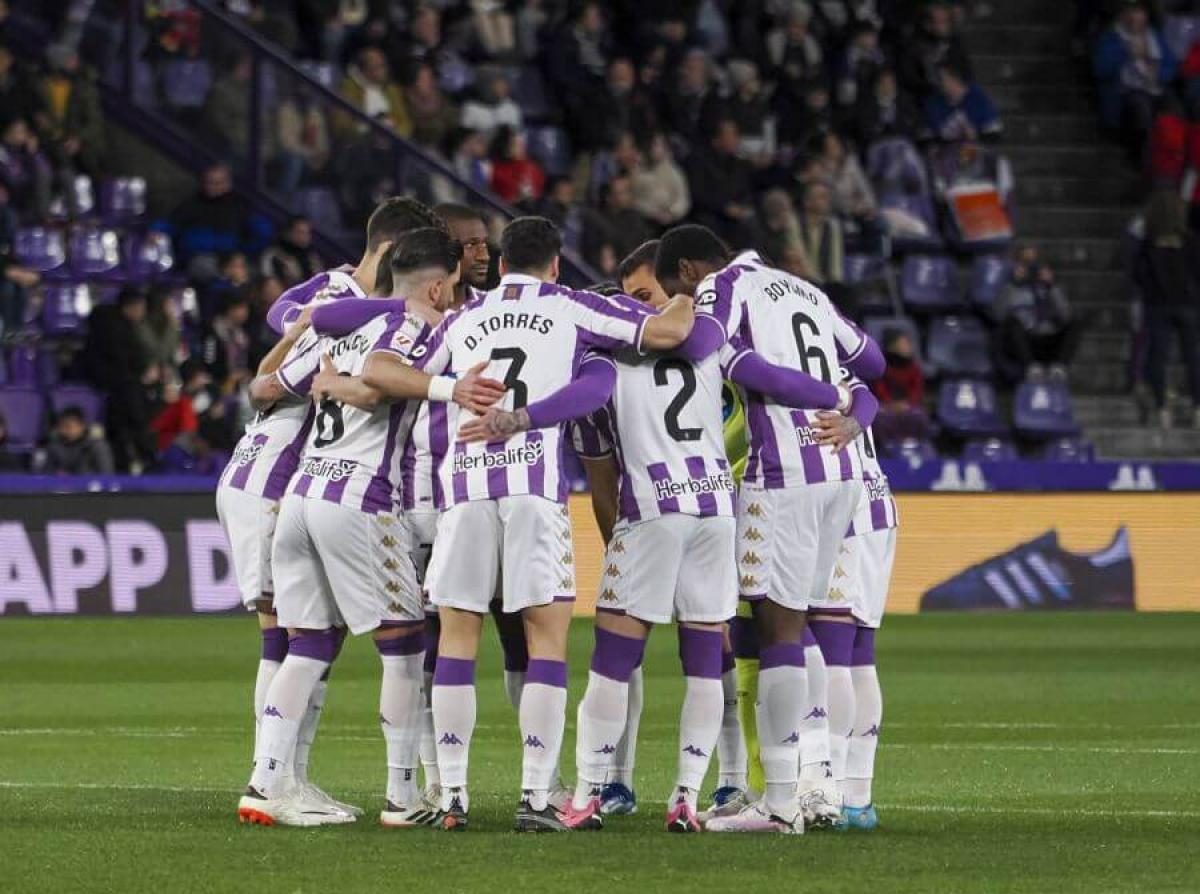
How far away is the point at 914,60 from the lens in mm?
26188

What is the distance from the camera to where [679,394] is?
345 inches

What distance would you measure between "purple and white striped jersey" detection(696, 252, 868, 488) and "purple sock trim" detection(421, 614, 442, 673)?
1.37 metres

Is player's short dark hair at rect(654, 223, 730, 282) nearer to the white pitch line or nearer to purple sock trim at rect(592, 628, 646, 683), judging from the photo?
purple sock trim at rect(592, 628, 646, 683)

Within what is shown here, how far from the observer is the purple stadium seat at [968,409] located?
77.2ft

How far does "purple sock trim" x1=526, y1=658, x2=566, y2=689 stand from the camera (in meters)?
8.55

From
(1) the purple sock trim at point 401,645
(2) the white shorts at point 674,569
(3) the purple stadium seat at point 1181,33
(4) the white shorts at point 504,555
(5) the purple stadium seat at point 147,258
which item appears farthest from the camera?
(3) the purple stadium seat at point 1181,33

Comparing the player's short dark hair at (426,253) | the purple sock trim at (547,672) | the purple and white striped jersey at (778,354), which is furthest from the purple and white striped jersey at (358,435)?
the purple and white striped jersey at (778,354)

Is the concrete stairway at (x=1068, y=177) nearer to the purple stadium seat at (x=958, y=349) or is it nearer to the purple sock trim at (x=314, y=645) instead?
the purple stadium seat at (x=958, y=349)

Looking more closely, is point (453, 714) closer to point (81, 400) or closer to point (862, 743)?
point (862, 743)

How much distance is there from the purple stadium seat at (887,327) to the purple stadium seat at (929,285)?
697 mm

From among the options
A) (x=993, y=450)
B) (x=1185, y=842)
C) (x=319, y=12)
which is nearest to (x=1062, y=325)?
(x=993, y=450)

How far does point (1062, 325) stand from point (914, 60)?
138 inches

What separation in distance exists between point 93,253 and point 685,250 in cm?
1313

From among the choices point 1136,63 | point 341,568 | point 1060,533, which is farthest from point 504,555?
point 1136,63
